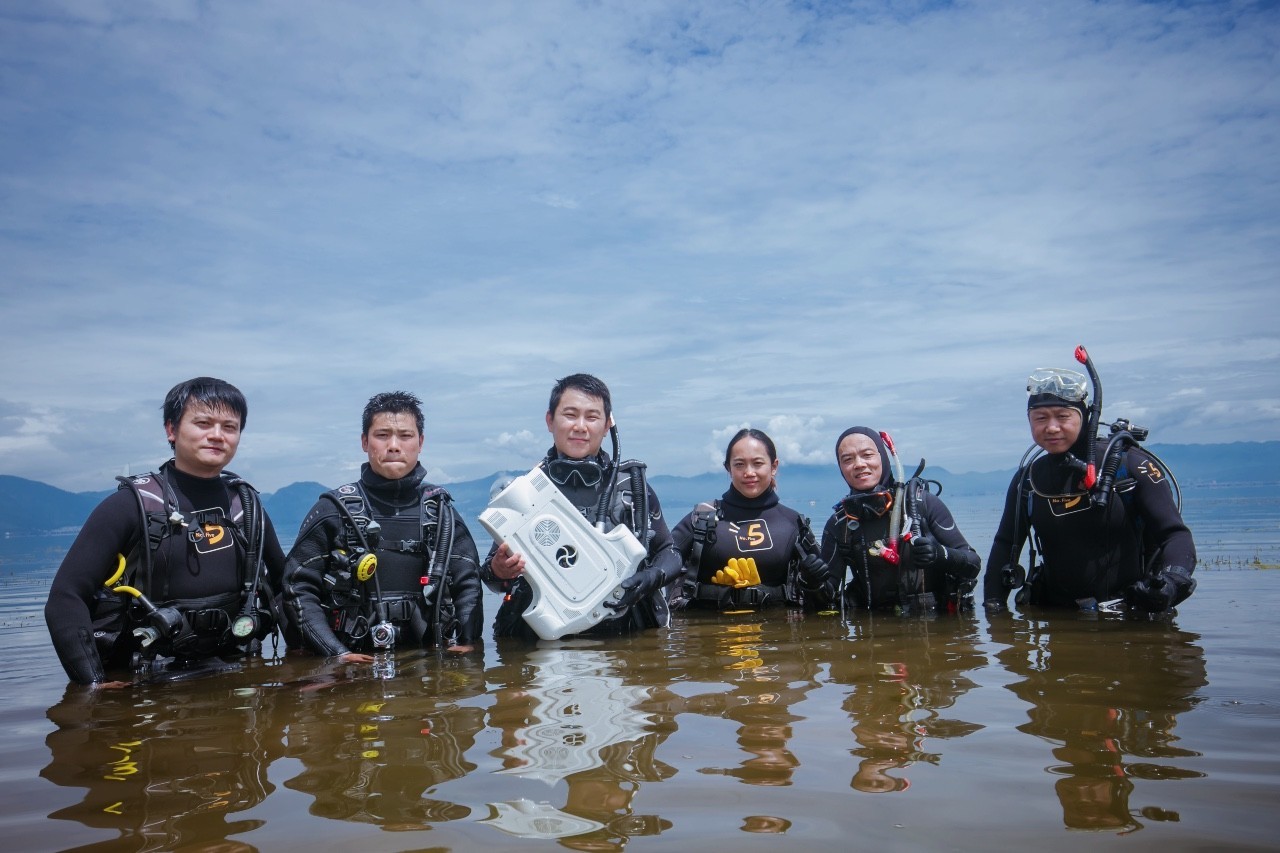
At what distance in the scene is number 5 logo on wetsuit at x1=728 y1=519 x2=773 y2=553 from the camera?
22.4ft

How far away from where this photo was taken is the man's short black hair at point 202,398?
4863mm

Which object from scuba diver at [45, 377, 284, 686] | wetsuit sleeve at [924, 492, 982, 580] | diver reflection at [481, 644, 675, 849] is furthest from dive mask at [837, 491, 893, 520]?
scuba diver at [45, 377, 284, 686]

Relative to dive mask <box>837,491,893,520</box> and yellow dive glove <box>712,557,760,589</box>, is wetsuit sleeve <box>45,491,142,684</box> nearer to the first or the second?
yellow dive glove <box>712,557,760,589</box>

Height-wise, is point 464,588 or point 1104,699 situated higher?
point 464,588

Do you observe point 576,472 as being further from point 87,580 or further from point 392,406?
point 87,580

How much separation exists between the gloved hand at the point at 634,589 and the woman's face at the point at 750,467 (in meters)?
1.59

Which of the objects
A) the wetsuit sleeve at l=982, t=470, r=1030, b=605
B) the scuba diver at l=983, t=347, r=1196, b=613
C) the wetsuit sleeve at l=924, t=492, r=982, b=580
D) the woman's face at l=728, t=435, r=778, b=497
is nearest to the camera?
the scuba diver at l=983, t=347, r=1196, b=613

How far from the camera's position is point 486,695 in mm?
3865

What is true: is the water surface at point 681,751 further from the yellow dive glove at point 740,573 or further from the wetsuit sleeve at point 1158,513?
the yellow dive glove at point 740,573

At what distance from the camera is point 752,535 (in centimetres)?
685

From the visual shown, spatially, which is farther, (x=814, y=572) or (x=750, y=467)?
(x=750, y=467)

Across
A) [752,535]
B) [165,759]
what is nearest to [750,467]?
[752,535]

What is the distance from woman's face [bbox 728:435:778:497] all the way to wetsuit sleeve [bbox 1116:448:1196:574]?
2627 mm

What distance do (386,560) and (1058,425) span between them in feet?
15.7
